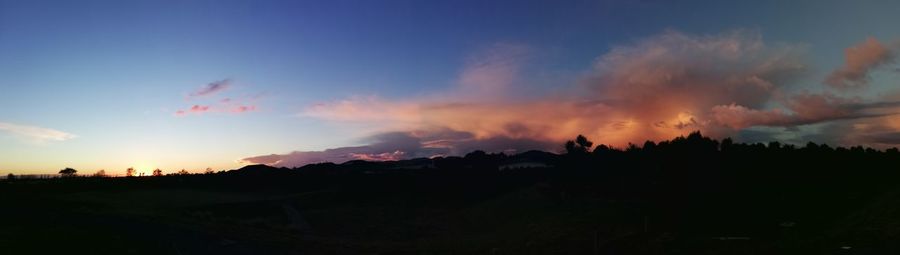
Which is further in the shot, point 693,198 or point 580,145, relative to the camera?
point 580,145

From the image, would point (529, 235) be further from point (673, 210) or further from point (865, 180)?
point (865, 180)

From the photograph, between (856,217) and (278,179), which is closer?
(856,217)

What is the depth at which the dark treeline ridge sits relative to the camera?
30656 mm

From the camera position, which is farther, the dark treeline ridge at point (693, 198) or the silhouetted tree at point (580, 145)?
the silhouetted tree at point (580, 145)

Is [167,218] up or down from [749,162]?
down

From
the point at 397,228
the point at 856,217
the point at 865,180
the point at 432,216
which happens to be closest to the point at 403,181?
the point at 432,216

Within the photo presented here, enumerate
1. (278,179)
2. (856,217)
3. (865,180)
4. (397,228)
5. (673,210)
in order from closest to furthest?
(856,217), (673,210), (865,180), (397,228), (278,179)

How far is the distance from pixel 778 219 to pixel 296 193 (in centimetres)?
9478

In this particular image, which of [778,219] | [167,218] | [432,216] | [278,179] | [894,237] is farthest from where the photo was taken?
[278,179]

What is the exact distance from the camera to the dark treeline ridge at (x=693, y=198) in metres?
30.7

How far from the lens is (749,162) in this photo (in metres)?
64.6

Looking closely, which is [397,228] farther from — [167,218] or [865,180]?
[865,180]

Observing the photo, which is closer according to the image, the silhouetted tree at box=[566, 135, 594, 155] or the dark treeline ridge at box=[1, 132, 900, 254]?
the dark treeline ridge at box=[1, 132, 900, 254]

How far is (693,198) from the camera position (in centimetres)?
5300
